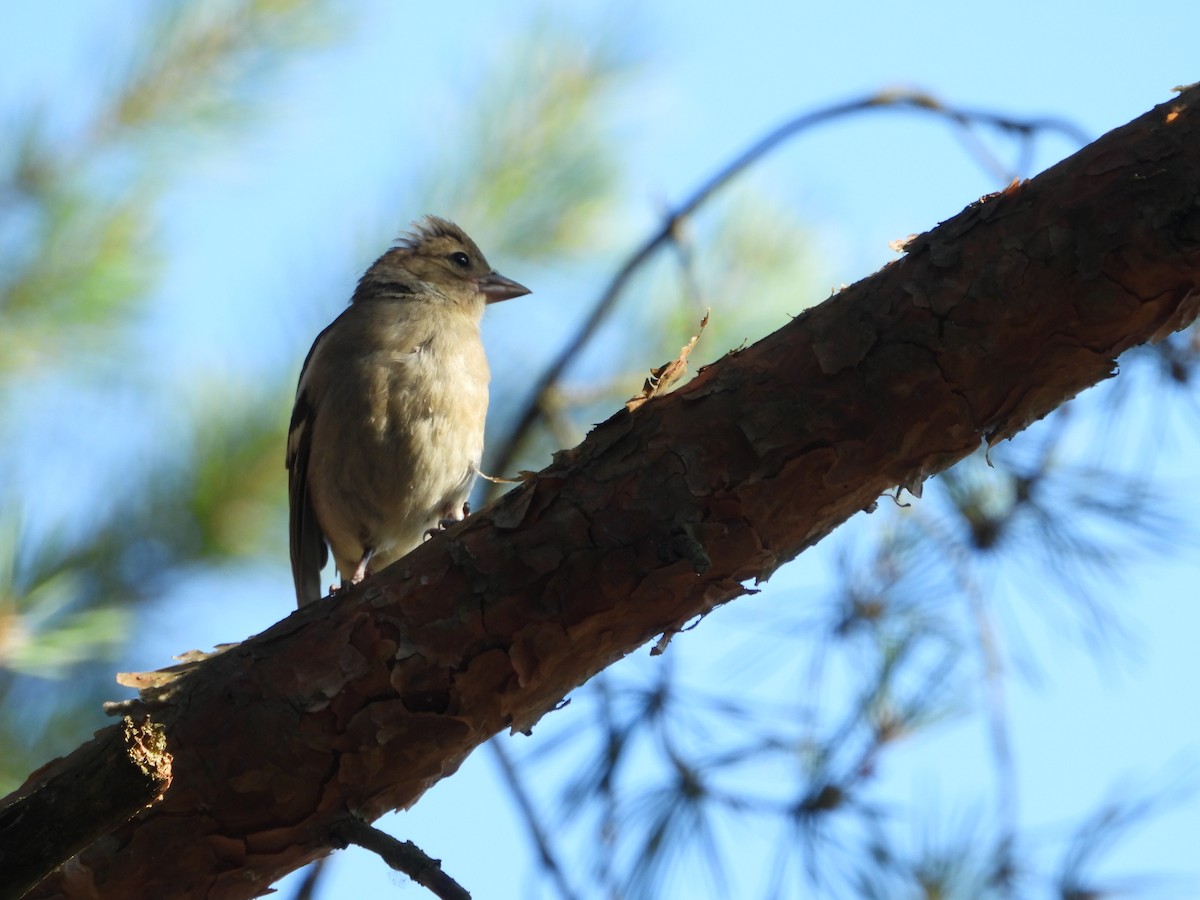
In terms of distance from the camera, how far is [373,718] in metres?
2.63

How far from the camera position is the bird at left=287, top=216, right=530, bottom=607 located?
4.51 meters

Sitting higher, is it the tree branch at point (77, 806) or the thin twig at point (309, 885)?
the thin twig at point (309, 885)

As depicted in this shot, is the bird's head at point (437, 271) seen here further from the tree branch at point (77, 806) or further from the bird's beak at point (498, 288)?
the tree branch at point (77, 806)

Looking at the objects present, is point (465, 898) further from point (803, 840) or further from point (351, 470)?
point (351, 470)

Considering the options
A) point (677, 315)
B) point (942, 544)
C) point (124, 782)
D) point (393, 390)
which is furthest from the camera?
point (677, 315)

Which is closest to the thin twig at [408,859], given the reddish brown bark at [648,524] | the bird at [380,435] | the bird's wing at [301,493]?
the reddish brown bark at [648,524]

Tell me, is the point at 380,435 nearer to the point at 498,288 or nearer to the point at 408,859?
the point at 498,288

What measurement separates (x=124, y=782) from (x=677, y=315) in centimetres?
350

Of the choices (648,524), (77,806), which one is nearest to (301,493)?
(648,524)

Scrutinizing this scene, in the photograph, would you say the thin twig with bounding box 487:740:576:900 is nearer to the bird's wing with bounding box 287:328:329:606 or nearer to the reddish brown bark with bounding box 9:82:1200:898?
the reddish brown bark with bounding box 9:82:1200:898

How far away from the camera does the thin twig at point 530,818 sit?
10.4 ft

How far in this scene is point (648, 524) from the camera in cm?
258

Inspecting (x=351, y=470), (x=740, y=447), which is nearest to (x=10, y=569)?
(x=351, y=470)

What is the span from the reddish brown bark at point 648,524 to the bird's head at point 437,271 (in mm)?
2694
